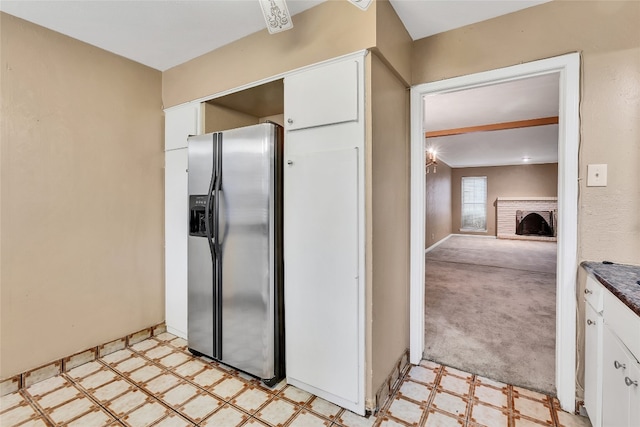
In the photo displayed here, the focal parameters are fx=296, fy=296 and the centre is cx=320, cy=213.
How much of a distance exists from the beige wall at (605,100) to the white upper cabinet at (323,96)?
3.61 ft

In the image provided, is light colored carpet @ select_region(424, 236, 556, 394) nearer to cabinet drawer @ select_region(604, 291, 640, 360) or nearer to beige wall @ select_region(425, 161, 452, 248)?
cabinet drawer @ select_region(604, 291, 640, 360)

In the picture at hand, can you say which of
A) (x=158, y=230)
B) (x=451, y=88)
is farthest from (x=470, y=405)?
(x=158, y=230)

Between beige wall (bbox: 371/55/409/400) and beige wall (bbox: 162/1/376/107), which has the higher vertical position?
beige wall (bbox: 162/1/376/107)

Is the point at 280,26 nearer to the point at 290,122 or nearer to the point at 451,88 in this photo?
the point at 290,122

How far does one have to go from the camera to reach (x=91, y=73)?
2240mm

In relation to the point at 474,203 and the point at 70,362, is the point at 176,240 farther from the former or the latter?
the point at 474,203

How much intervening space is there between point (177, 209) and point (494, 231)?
962cm

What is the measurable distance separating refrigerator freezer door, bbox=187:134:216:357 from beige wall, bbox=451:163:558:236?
942 centimetres

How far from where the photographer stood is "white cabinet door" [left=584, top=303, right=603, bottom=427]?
1.38 meters

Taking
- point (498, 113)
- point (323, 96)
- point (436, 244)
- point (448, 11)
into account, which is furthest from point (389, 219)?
point (436, 244)

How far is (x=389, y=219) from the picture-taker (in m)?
1.87

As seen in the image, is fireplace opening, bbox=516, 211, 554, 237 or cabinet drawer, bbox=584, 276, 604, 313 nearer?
cabinet drawer, bbox=584, 276, 604, 313

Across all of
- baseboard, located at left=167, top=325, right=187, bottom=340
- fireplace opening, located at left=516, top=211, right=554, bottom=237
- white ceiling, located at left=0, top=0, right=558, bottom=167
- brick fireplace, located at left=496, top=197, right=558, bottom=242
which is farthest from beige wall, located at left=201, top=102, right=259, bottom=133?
fireplace opening, located at left=516, top=211, right=554, bottom=237

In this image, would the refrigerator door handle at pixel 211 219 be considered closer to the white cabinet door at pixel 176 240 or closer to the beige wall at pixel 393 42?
the white cabinet door at pixel 176 240
